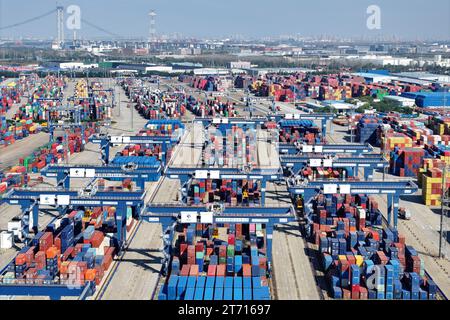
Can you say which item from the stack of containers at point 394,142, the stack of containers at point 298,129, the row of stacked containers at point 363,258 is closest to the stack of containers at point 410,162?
the stack of containers at point 394,142

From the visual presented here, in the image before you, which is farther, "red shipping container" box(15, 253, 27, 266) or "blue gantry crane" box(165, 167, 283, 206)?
"blue gantry crane" box(165, 167, 283, 206)

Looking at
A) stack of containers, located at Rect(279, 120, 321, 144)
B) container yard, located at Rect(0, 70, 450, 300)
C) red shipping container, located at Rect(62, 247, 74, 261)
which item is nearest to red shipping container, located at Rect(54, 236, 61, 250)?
container yard, located at Rect(0, 70, 450, 300)

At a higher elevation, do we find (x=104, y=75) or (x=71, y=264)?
(x=104, y=75)

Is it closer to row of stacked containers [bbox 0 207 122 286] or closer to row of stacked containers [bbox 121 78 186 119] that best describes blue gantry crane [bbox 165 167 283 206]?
row of stacked containers [bbox 0 207 122 286]

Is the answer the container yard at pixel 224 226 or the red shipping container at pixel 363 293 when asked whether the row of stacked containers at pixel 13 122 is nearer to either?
the container yard at pixel 224 226

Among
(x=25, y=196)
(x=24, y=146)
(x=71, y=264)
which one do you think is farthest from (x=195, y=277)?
(x=24, y=146)

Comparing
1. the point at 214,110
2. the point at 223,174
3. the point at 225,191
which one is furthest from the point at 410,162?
the point at 214,110
